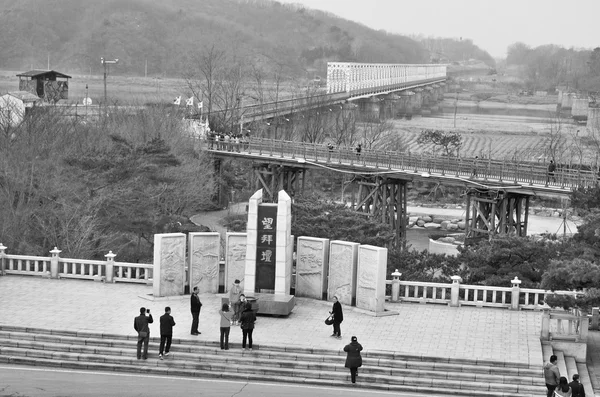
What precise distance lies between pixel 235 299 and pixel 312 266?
275cm

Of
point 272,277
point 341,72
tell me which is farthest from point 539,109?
point 272,277

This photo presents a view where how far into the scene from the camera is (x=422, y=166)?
1934 inches

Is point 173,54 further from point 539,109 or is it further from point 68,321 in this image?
point 68,321

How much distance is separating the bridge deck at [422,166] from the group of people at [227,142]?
0.21 feet

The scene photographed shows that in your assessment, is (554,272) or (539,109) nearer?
(554,272)

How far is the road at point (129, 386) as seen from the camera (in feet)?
64.8

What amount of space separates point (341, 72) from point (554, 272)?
11138 centimetres

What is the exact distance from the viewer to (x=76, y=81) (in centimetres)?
14325

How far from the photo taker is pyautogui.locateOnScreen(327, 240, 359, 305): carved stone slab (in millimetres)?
25062

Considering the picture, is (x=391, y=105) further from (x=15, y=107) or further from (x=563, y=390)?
(x=563, y=390)

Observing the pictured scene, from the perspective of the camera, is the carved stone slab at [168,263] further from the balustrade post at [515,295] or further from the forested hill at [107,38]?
the forested hill at [107,38]

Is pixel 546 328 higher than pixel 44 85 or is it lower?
lower

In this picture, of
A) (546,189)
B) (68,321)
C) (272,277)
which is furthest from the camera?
(546,189)

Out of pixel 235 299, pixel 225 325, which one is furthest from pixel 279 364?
pixel 235 299
